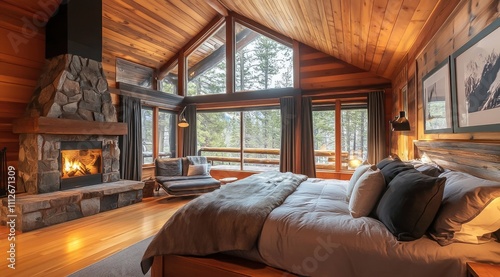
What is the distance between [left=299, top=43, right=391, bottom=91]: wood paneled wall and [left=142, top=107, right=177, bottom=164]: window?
A: 342 cm

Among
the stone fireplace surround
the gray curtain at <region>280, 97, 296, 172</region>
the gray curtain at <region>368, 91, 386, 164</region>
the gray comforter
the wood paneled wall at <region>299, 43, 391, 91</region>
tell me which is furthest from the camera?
the gray curtain at <region>280, 97, 296, 172</region>

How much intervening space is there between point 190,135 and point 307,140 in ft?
9.77

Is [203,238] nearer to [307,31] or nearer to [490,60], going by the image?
[490,60]

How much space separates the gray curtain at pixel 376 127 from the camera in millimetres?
4594

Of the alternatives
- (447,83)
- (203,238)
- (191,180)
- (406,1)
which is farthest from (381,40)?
(191,180)

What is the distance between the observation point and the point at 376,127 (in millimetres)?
4629

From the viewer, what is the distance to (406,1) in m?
2.09

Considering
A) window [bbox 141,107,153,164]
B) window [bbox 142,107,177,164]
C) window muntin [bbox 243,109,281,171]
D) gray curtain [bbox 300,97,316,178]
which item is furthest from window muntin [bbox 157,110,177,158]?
gray curtain [bbox 300,97,316,178]

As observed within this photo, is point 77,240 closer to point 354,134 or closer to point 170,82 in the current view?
point 170,82

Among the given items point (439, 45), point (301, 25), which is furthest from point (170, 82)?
point (439, 45)

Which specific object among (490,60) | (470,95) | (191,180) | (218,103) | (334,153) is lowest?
(191,180)

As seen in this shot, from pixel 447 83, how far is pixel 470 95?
Result: 0.41 meters

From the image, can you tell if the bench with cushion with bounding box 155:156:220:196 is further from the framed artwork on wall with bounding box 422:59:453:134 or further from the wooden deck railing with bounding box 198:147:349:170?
the framed artwork on wall with bounding box 422:59:453:134

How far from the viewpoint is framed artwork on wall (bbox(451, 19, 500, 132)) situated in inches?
53.7
